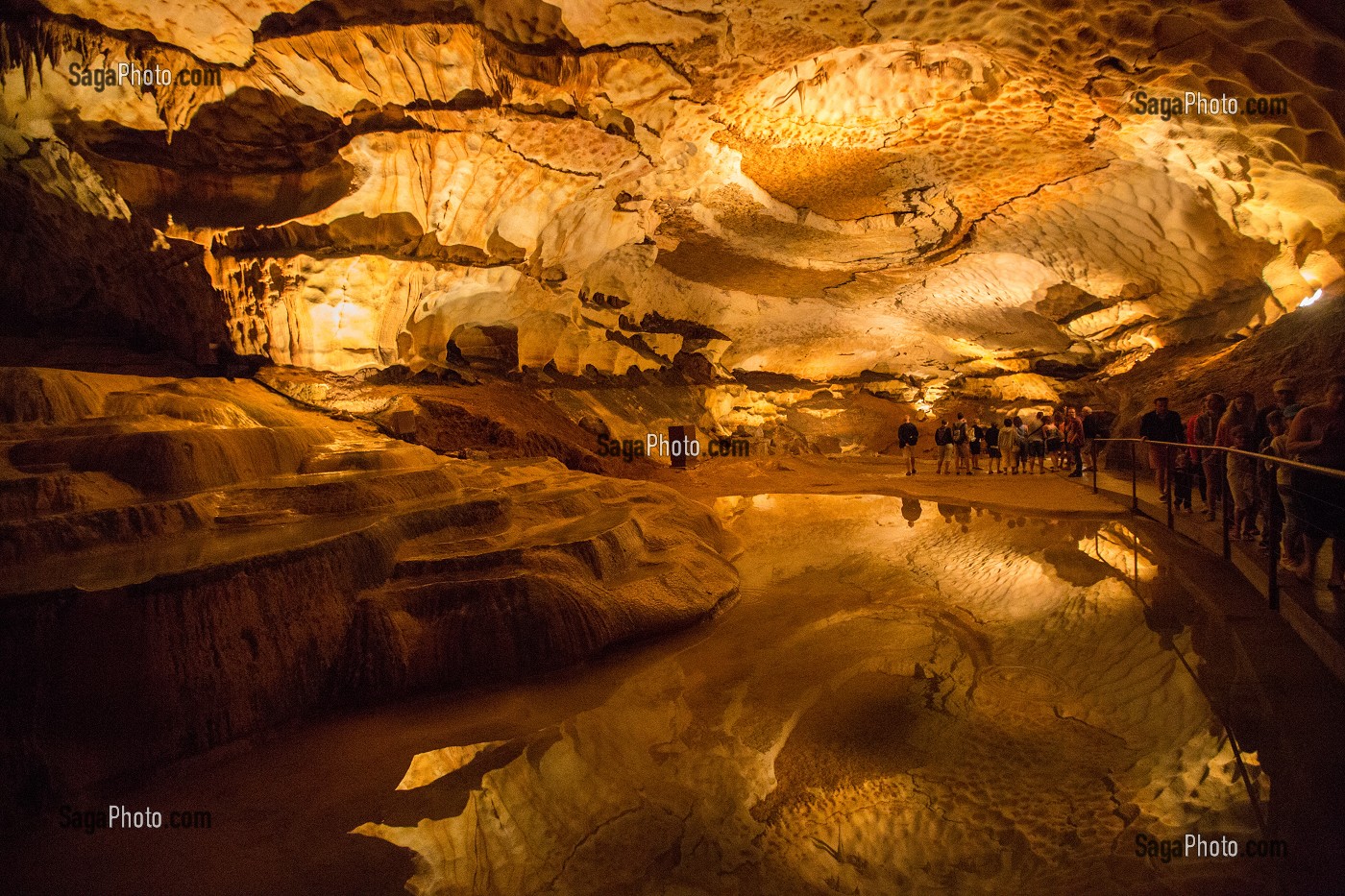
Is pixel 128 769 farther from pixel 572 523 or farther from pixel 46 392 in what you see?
pixel 46 392

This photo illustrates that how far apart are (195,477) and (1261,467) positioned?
6.91m

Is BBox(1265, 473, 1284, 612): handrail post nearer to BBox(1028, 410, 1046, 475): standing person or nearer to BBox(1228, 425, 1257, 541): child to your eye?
BBox(1228, 425, 1257, 541): child

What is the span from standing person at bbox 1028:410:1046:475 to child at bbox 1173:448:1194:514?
5212 mm

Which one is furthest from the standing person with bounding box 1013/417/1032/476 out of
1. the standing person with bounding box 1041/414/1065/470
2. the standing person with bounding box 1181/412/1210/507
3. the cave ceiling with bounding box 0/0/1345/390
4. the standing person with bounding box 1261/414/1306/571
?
the standing person with bounding box 1261/414/1306/571

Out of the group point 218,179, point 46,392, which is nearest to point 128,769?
point 46,392

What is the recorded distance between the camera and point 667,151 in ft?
24.2

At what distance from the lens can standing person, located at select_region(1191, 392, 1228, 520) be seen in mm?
5203

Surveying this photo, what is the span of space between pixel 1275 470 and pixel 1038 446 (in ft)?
26.7

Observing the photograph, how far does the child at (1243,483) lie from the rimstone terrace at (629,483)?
0.04m

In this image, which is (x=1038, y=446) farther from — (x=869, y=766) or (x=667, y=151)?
(x=869, y=766)

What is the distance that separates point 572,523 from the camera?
5.20 meters

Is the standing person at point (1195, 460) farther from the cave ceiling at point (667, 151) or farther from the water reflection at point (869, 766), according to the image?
the cave ceiling at point (667, 151)

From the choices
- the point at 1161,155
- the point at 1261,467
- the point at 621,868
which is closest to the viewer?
the point at 621,868

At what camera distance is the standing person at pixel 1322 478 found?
3.16m
